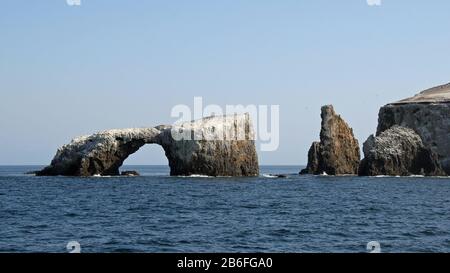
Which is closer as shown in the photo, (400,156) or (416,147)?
(400,156)

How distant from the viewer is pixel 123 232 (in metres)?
32.2

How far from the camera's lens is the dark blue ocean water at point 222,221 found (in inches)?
1105

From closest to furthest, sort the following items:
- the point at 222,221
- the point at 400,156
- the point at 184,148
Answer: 1. the point at 222,221
2. the point at 184,148
3. the point at 400,156

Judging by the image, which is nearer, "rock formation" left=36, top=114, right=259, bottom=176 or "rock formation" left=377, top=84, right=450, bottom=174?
"rock formation" left=36, top=114, right=259, bottom=176

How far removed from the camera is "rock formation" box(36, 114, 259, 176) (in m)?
91.2

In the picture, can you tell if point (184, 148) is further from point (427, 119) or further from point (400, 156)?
point (427, 119)

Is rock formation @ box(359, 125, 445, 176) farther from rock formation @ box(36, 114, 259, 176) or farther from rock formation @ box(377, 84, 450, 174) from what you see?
rock formation @ box(36, 114, 259, 176)

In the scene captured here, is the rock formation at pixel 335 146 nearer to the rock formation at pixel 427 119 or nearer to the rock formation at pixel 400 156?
the rock formation at pixel 427 119

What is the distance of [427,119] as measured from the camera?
109 metres

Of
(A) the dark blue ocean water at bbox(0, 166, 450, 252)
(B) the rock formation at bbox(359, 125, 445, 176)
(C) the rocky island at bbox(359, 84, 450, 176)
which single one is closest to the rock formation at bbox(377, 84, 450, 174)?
(C) the rocky island at bbox(359, 84, 450, 176)

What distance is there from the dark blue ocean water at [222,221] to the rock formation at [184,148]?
92.7ft

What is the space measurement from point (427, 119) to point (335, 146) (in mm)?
15636

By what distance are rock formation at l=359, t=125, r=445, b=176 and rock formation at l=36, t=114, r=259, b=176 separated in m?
21.7

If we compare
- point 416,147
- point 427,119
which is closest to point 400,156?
point 416,147
